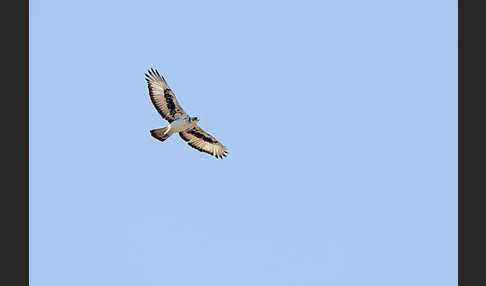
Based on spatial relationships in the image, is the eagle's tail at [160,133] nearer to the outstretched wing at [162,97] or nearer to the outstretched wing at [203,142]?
the outstretched wing at [162,97]

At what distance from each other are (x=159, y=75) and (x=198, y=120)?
7.27 feet

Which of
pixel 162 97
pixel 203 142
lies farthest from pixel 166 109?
pixel 203 142

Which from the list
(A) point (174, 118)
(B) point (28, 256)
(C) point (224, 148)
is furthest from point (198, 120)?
(B) point (28, 256)

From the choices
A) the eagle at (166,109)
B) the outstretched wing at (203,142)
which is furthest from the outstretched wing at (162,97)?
the outstretched wing at (203,142)

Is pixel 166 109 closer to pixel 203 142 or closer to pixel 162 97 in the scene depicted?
pixel 162 97

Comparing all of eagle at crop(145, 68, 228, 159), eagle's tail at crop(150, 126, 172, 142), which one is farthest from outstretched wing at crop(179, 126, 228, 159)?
eagle's tail at crop(150, 126, 172, 142)

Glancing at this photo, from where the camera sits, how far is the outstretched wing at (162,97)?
30.8 metres

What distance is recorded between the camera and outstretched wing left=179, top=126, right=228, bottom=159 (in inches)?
1278

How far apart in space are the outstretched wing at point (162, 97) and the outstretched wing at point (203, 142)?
1.50 metres

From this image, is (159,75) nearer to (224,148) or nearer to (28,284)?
(224,148)

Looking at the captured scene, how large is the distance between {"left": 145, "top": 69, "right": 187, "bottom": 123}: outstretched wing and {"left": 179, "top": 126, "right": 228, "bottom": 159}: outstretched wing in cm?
150

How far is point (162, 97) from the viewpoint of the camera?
1219 inches

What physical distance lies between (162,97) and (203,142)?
2983mm

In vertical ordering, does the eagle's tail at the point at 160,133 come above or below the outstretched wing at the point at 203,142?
below
